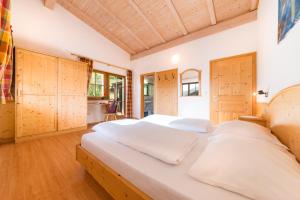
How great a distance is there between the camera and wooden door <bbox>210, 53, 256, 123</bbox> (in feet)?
9.46

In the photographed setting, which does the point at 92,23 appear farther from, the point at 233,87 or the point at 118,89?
the point at 233,87

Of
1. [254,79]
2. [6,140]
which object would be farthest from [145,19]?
[6,140]

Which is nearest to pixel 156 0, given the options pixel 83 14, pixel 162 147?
pixel 83 14

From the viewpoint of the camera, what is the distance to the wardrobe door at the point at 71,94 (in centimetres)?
319

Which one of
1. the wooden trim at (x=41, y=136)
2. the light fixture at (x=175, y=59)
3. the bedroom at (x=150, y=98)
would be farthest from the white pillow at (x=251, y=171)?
the light fixture at (x=175, y=59)

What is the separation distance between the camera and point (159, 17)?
344 centimetres

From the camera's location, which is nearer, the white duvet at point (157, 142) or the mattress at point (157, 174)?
the mattress at point (157, 174)

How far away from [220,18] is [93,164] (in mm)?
3948

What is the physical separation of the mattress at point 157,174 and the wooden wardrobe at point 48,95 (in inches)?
95.3

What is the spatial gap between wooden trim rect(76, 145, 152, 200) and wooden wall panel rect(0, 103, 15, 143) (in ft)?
8.16

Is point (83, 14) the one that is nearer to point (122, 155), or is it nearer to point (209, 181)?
point (122, 155)

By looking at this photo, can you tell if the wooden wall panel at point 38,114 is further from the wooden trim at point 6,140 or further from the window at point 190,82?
the window at point 190,82

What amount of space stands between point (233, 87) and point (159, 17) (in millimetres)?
2612

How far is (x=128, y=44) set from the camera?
15.8 ft
